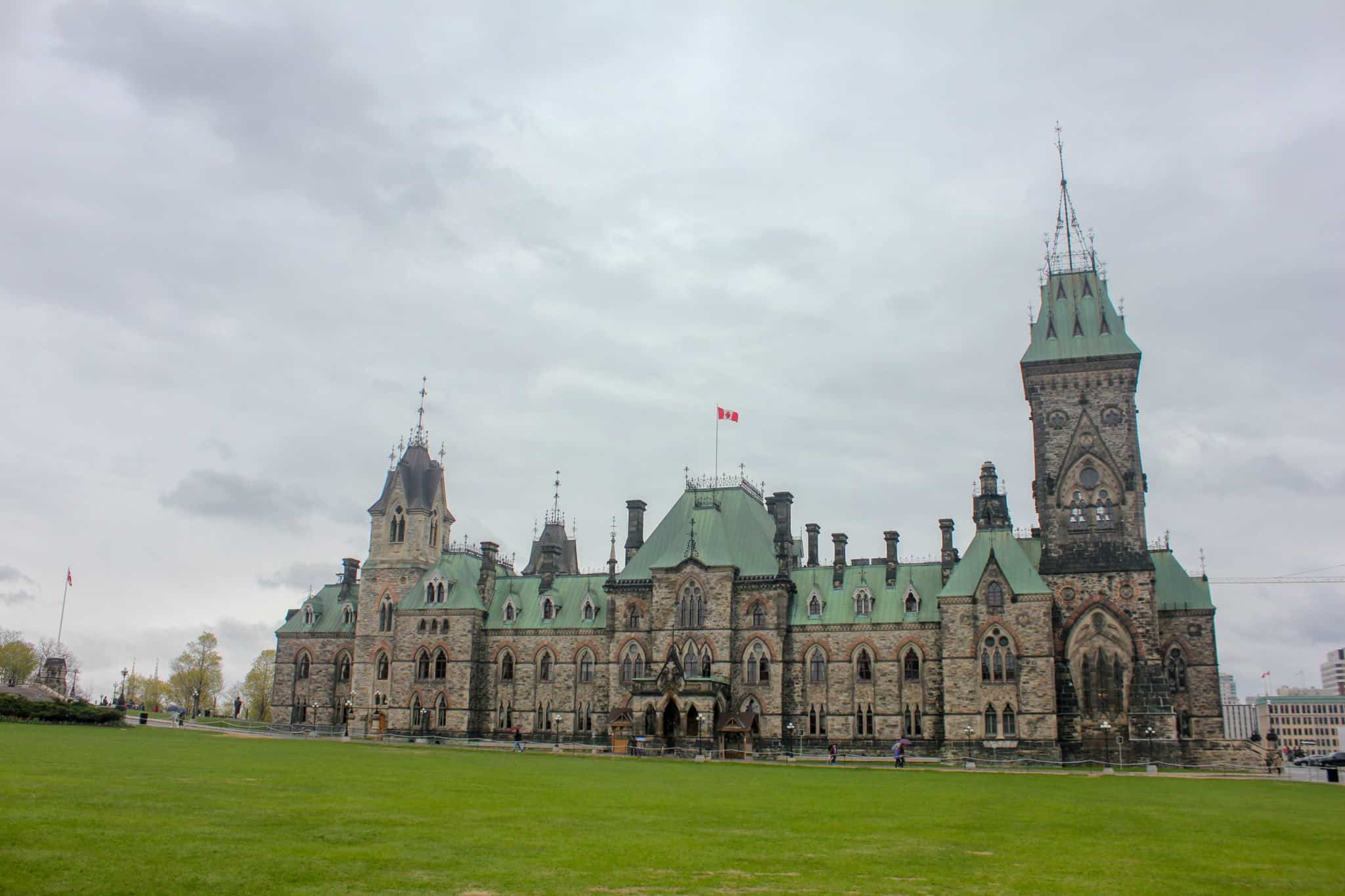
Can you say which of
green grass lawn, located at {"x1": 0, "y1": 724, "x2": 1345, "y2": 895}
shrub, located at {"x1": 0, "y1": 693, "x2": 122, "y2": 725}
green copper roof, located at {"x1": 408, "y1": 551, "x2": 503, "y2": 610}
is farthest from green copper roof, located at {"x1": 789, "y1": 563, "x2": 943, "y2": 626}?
shrub, located at {"x1": 0, "y1": 693, "x2": 122, "y2": 725}

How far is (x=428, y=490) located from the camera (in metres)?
83.9

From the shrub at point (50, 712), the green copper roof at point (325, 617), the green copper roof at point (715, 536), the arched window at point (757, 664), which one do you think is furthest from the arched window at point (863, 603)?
the shrub at point (50, 712)

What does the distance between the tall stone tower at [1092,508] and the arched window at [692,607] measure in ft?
71.4

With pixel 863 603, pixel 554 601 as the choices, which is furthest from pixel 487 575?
pixel 863 603

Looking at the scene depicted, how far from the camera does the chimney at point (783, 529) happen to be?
72.9 m

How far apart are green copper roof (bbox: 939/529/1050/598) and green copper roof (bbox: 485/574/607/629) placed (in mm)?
24778

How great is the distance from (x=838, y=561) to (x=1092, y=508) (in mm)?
16592

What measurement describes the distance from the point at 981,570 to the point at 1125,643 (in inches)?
361

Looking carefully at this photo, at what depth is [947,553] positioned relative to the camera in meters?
70.4

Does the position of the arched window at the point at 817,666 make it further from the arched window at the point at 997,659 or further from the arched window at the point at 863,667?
the arched window at the point at 997,659

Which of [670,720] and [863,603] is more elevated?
[863,603]

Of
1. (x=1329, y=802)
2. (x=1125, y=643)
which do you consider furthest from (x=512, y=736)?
(x=1329, y=802)

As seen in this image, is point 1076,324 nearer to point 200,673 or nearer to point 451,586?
point 451,586

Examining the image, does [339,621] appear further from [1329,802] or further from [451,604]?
[1329,802]
